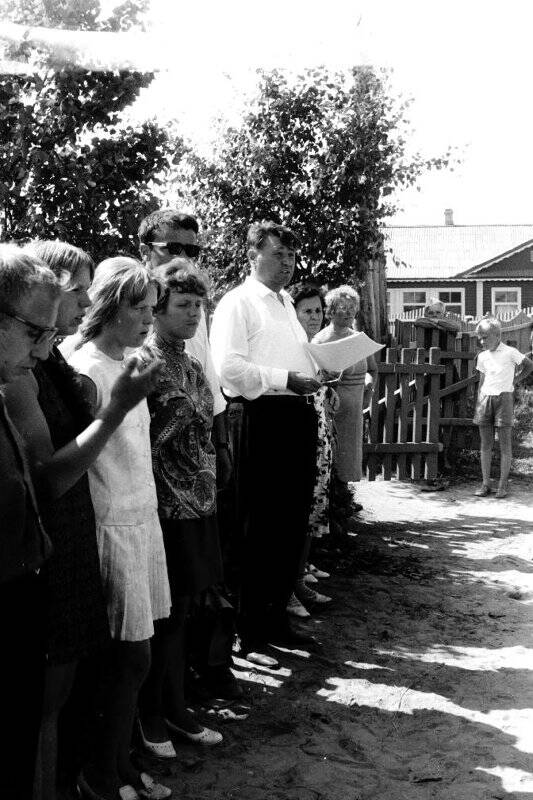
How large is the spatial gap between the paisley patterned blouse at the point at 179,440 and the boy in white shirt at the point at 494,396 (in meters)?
6.45

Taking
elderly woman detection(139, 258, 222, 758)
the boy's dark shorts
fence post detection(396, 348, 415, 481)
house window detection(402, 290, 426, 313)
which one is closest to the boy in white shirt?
the boy's dark shorts

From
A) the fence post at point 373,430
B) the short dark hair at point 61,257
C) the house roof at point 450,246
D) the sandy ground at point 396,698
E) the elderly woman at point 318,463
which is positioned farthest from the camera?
the house roof at point 450,246

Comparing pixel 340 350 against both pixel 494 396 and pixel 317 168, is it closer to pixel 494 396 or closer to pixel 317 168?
pixel 317 168

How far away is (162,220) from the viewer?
368cm

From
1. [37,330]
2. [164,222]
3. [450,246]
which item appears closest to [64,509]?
[37,330]

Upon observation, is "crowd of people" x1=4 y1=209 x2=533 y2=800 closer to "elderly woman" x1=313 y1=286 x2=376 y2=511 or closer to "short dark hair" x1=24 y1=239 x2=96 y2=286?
"short dark hair" x1=24 y1=239 x2=96 y2=286

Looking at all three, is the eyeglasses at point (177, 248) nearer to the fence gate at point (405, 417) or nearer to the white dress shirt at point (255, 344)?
the white dress shirt at point (255, 344)

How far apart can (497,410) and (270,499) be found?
5.61m

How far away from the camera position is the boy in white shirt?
9.11 m

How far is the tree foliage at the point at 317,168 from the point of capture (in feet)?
23.7

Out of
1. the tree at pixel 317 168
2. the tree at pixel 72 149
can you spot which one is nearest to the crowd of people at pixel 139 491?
the tree at pixel 72 149

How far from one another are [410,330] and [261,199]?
Answer: 11.4ft

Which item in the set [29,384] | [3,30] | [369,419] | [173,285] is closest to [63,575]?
[29,384]

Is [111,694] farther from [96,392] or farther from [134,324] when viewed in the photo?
[134,324]
